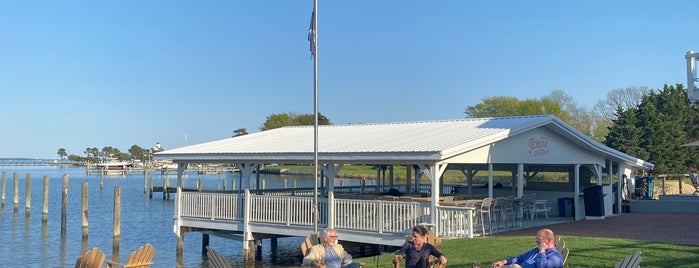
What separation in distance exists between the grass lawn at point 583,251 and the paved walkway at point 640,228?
4.63 feet

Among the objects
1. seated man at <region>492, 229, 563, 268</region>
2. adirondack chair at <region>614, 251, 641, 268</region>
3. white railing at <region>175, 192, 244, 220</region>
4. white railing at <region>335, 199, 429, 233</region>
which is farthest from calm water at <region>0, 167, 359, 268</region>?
seated man at <region>492, 229, 563, 268</region>

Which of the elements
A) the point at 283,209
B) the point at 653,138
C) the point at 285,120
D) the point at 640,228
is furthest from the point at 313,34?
the point at 285,120

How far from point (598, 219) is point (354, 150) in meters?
9.01

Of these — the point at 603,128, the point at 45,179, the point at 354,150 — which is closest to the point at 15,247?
the point at 45,179

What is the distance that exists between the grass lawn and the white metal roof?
8.52 feet

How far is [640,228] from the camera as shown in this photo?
19828mm

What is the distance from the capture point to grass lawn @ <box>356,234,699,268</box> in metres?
13.2

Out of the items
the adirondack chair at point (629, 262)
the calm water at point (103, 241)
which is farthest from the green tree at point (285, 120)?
the adirondack chair at point (629, 262)

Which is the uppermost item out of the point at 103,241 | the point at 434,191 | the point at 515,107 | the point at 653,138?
the point at 515,107

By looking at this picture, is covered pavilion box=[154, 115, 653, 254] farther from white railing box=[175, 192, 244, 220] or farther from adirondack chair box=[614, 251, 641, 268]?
adirondack chair box=[614, 251, 641, 268]

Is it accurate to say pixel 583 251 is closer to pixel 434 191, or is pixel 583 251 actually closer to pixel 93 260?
pixel 434 191

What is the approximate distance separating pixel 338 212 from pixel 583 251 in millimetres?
7897

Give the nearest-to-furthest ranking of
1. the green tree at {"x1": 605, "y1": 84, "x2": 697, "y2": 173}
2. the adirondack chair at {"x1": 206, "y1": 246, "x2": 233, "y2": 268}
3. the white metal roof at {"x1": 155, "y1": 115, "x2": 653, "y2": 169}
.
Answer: the adirondack chair at {"x1": 206, "y1": 246, "x2": 233, "y2": 268}
the white metal roof at {"x1": 155, "y1": 115, "x2": 653, "y2": 169}
the green tree at {"x1": 605, "y1": 84, "x2": 697, "y2": 173}

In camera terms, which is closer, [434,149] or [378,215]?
[434,149]
